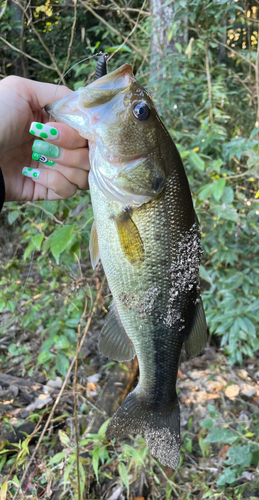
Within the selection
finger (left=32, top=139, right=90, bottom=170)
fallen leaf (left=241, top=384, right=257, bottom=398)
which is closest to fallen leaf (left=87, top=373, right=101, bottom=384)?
fallen leaf (left=241, top=384, right=257, bottom=398)

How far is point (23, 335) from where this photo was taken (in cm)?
284

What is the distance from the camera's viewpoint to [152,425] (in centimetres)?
125

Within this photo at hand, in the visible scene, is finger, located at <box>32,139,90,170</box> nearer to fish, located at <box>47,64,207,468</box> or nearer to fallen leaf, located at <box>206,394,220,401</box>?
fish, located at <box>47,64,207,468</box>

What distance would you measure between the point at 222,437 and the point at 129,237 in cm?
134

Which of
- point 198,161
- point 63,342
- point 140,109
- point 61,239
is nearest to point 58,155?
point 140,109

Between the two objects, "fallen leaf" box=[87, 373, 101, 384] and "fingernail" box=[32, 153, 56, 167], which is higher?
"fingernail" box=[32, 153, 56, 167]

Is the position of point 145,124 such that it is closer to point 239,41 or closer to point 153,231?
point 153,231

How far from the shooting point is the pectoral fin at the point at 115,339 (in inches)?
47.5

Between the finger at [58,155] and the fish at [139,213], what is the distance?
0.27ft

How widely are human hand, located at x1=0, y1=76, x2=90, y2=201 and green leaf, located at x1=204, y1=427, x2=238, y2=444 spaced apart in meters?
1.44

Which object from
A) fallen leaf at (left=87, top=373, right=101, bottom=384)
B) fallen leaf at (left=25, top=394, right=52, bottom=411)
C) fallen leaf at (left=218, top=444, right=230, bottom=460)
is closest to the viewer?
Answer: fallen leaf at (left=218, top=444, right=230, bottom=460)

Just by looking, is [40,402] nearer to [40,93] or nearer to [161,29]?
[40,93]

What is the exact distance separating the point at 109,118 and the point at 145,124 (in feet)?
0.36

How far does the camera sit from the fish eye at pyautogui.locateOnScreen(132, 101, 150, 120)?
1005 mm
